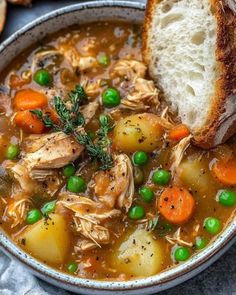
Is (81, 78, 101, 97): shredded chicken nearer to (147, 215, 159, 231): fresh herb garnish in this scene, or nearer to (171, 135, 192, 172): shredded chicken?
(171, 135, 192, 172): shredded chicken

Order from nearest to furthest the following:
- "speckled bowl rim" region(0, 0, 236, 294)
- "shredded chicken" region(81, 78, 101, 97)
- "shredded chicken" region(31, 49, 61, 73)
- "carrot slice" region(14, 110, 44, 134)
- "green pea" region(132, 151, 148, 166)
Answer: "speckled bowl rim" region(0, 0, 236, 294) → "green pea" region(132, 151, 148, 166) → "carrot slice" region(14, 110, 44, 134) → "shredded chicken" region(81, 78, 101, 97) → "shredded chicken" region(31, 49, 61, 73)

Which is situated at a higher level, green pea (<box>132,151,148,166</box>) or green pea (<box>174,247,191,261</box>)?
green pea (<box>132,151,148,166</box>)

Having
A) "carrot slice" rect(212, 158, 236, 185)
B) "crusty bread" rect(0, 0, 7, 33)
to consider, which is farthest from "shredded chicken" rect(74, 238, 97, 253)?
"crusty bread" rect(0, 0, 7, 33)

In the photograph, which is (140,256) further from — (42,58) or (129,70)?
(42,58)

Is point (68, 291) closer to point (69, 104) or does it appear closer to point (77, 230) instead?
point (77, 230)

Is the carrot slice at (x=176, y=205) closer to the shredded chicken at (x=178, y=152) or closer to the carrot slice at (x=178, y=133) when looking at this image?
the shredded chicken at (x=178, y=152)

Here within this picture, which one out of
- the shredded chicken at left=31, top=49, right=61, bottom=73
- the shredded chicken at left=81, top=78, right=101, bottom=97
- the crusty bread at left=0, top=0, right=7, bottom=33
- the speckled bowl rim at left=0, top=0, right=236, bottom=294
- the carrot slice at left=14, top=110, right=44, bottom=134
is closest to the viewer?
the speckled bowl rim at left=0, top=0, right=236, bottom=294

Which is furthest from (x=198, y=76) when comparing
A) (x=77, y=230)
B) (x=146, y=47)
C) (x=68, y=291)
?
(x=68, y=291)
